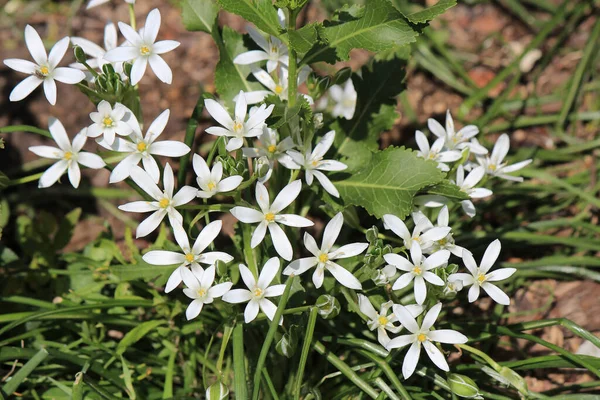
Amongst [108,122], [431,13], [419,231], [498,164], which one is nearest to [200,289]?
[108,122]

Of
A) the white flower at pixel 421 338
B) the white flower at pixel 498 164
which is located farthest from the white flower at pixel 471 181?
the white flower at pixel 421 338

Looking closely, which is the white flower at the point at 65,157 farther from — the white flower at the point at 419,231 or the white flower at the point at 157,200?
the white flower at the point at 419,231

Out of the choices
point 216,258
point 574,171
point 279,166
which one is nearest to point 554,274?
point 574,171

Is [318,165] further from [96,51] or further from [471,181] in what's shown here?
[96,51]

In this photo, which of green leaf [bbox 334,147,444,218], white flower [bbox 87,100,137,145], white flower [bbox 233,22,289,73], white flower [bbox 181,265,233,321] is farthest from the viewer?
white flower [bbox 233,22,289,73]

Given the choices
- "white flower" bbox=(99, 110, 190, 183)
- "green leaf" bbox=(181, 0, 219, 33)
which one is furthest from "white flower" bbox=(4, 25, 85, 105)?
"green leaf" bbox=(181, 0, 219, 33)

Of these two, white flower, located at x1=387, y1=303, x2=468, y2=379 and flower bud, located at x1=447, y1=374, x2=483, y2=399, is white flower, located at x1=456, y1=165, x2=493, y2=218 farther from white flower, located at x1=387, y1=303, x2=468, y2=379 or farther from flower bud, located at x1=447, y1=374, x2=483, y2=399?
flower bud, located at x1=447, y1=374, x2=483, y2=399
